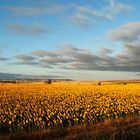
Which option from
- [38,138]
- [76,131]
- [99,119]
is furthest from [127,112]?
[38,138]

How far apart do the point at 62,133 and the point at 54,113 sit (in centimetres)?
494

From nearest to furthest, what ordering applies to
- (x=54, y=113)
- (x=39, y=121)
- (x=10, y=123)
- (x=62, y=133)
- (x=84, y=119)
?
(x=62, y=133)
(x=10, y=123)
(x=39, y=121)
(x=84, y=119)
(x=54, y=113)

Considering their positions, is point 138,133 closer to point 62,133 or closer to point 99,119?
point 62,133

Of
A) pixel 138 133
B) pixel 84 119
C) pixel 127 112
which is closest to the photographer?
pixel 138 133

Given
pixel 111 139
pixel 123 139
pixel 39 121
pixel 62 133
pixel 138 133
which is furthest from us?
pixel 39 121

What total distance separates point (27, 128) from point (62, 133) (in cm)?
259

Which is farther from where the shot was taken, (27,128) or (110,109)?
(110,109)

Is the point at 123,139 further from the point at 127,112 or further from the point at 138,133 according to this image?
the point at 127,112

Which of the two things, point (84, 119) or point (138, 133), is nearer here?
point (138, 133)

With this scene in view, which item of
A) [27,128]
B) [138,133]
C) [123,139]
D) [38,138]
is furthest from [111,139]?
[27,128]

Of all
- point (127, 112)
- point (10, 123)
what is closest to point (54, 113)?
point (10, 123)

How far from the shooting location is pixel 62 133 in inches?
416

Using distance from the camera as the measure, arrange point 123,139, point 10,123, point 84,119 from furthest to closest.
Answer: point 84,119, point 10,123, point 123,139

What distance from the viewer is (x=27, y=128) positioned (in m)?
12.6
